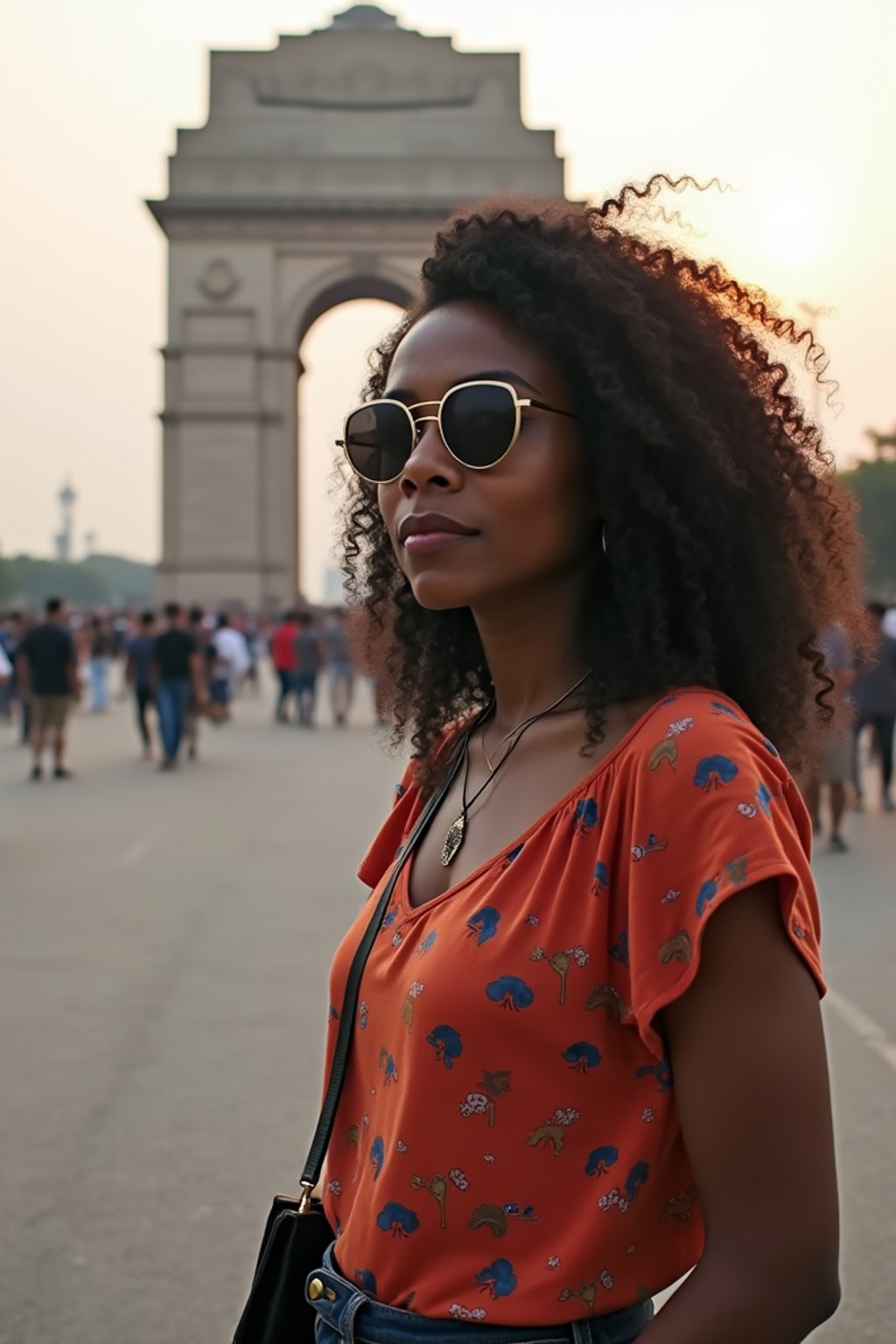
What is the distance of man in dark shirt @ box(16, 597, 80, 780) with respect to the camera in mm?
17500

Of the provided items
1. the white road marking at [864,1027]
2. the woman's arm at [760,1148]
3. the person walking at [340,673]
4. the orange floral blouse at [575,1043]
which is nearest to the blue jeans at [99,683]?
the person walking at [340,673]

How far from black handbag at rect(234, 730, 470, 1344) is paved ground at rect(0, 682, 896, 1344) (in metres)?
2.04

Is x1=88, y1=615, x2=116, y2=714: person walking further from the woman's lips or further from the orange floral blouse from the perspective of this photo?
the orange floral blouse

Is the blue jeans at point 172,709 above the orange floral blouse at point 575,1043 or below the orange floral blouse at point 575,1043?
above

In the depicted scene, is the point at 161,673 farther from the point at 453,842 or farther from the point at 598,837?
the point at 598,837

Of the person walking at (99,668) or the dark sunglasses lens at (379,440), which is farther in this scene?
the person walking at (99,668)

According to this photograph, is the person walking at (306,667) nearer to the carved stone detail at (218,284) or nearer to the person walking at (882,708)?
the person walking at (882,708)

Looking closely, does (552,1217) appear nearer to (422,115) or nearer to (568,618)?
(568,618)

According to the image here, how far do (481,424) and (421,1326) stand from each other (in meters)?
0.92

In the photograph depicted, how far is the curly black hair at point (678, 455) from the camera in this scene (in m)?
1.82

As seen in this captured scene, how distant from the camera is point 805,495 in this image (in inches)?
77.6

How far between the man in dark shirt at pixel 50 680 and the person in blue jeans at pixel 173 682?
92cm

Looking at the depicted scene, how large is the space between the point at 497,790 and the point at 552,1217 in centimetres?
49

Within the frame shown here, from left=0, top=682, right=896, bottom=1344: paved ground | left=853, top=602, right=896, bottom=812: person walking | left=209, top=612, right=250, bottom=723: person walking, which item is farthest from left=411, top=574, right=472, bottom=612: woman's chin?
left=209, top=612, right=250, bottom=723: person walking
